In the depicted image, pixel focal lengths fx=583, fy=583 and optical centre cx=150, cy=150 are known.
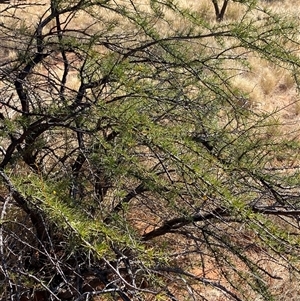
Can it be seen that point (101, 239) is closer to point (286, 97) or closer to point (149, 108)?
point (149, 108)

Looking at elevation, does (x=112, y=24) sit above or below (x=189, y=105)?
above

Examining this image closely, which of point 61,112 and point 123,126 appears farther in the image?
point 61,112

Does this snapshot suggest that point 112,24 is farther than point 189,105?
Yes

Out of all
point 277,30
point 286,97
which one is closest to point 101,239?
point 277,30

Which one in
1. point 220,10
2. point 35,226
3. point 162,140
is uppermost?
point 220,10

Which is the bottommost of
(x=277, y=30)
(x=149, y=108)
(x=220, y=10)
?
(x=149, y=108)

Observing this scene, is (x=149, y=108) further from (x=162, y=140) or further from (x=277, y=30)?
(x=162, y=140)

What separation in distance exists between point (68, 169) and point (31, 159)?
35 centimetres

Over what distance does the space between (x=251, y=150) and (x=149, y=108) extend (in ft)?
2.06

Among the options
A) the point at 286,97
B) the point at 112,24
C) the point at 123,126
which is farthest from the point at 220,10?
the point at 123,126

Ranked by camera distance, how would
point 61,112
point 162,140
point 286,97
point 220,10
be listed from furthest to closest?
point 220,10 < point 286,97 < point 61,112 < point 162,140

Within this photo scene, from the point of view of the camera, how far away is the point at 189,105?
320 centimetres

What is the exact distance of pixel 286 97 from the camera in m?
8.88

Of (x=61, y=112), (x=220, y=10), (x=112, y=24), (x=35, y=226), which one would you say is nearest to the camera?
(x=61, y=112)
